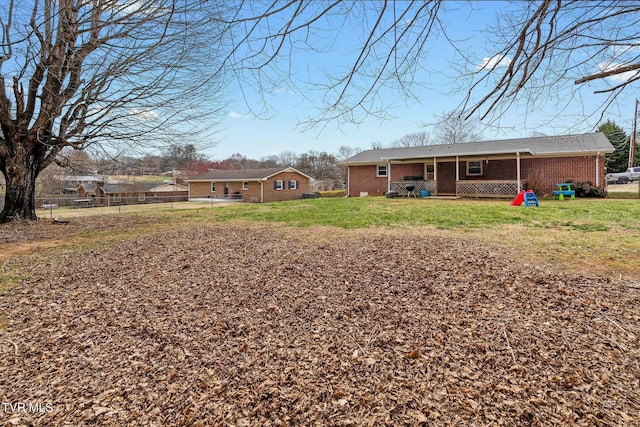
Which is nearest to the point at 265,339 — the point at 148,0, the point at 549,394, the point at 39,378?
the point at 39,378

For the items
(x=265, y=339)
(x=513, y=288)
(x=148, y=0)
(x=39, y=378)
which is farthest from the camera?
(x=148, y=0)

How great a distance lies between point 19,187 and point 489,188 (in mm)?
18550

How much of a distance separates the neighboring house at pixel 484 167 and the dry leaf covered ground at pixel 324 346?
43.2ft

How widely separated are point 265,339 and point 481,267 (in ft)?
9.55

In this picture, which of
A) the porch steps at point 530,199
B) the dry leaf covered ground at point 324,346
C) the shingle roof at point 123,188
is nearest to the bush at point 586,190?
the porch steps at point 530,199

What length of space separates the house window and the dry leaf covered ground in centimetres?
1635

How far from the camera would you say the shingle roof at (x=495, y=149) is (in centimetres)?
1499

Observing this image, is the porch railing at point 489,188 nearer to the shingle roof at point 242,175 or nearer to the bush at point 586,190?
the bush at point 586,190

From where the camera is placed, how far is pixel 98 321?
311 cm

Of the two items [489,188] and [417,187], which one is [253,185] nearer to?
[417,187]

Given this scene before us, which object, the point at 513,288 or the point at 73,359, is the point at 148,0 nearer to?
the point at 73,359

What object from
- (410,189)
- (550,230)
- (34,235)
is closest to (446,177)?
(410,189)

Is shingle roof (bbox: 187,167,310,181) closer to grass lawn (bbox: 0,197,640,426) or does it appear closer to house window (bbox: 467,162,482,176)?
house window (bbox: 467,162,482,176)

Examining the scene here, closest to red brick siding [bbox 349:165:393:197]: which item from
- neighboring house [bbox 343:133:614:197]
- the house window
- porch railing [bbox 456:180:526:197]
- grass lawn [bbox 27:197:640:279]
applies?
neighboring house [bbox 343:133:614:197]
